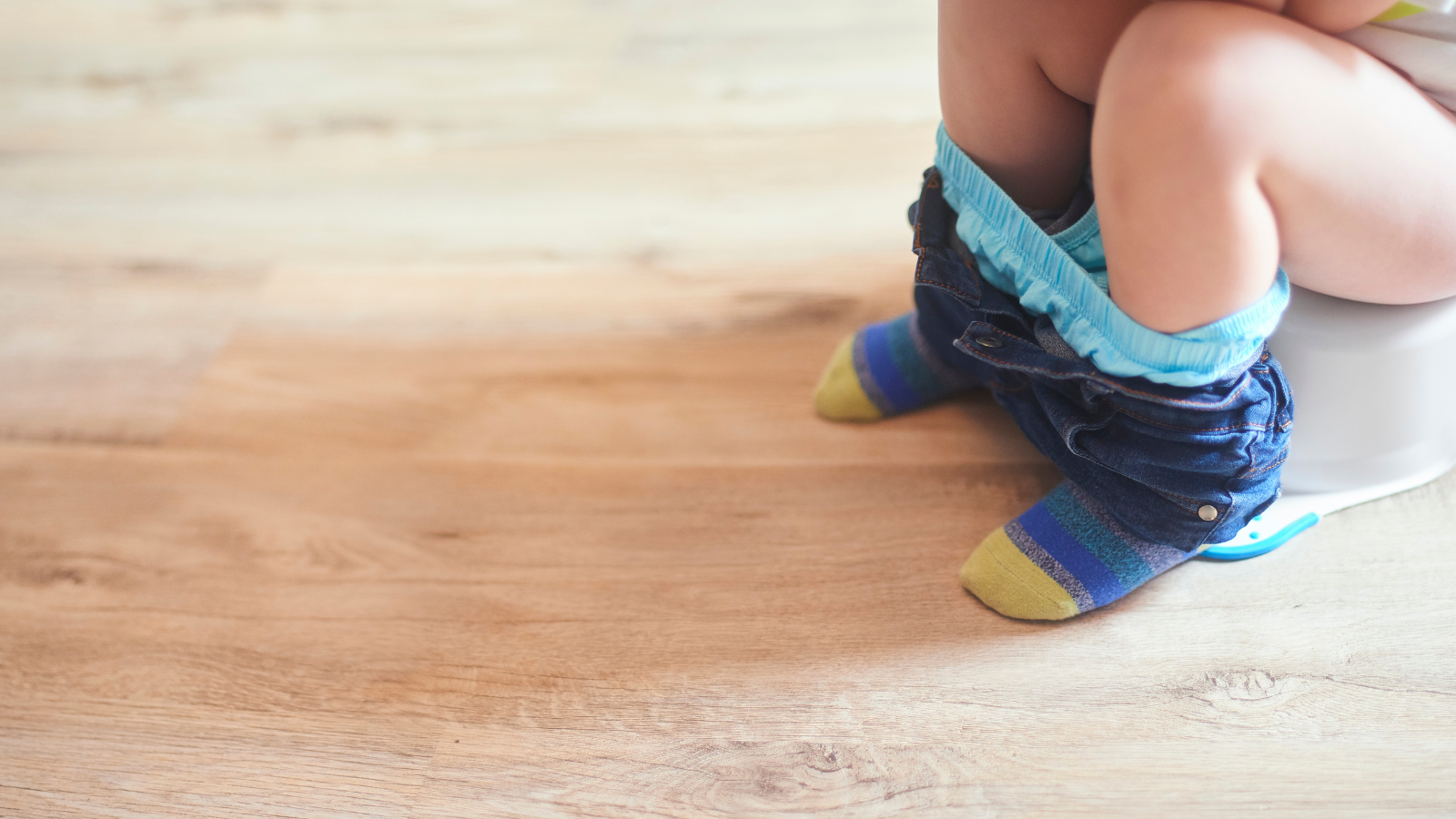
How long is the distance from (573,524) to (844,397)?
22 centimetres

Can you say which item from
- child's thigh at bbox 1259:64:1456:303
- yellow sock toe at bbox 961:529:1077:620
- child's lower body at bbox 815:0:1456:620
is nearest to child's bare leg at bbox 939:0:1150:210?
child's lower body at bbox 815:0:1456:620

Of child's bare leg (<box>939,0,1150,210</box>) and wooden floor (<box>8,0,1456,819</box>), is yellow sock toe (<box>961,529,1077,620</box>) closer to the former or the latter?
wooden floor (<box>8,0,1456,819</box>)

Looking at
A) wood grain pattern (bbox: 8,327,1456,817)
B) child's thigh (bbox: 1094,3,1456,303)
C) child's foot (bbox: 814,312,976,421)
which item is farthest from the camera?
child's foot (bbox: 814,312,976,421)

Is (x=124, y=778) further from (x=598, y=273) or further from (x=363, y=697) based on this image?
(x=598, y=273)

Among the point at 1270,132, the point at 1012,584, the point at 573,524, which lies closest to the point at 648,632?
the point at 573,524

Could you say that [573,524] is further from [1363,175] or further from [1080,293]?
[1363,175]

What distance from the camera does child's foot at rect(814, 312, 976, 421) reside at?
0.73 metres

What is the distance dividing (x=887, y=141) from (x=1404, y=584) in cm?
61

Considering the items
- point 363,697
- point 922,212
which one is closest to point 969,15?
point 922,212

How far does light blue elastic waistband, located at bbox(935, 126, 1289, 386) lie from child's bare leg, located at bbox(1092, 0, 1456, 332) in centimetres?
1

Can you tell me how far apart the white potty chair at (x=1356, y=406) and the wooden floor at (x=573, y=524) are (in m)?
0.02

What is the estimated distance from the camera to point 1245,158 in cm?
45

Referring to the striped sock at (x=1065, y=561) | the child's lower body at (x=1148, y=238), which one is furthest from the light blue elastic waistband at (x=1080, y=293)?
the striped sock at (x=1065, y=561)

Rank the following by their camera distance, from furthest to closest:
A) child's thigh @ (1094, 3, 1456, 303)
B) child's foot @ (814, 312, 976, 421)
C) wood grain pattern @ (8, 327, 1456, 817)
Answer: child's foot @ (814, 312, 976, 421)
wood grain pattern @ (8, 327, 1456, 817)
child's thigh @ (1094, 3, 1456, 303)
